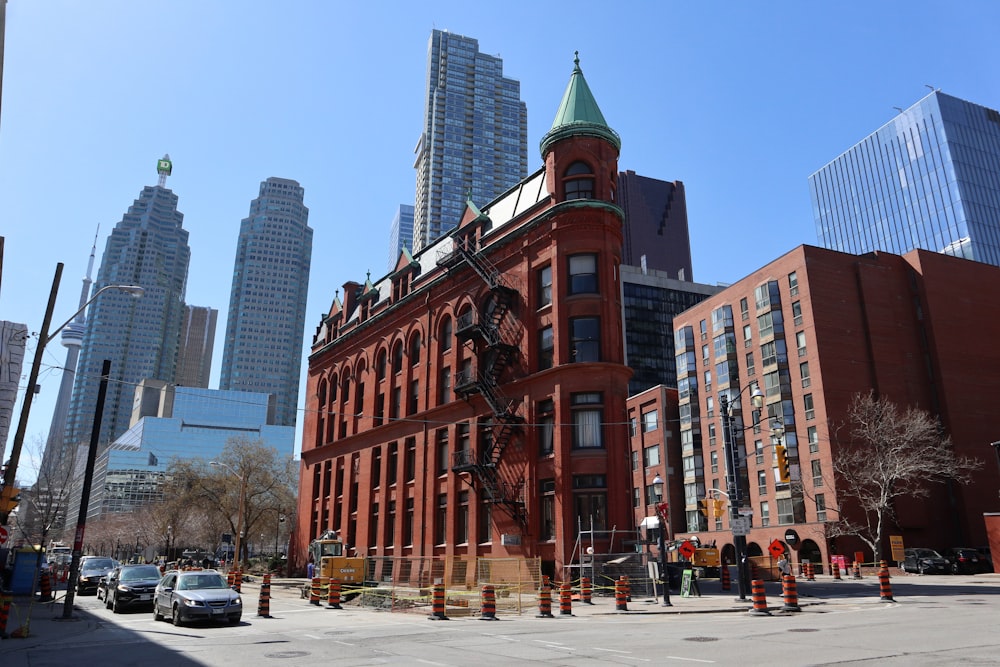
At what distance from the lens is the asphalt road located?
12578 mm

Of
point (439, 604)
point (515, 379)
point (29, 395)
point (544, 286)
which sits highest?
point (544, 286)

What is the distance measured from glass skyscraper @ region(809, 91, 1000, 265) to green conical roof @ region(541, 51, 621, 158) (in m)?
138

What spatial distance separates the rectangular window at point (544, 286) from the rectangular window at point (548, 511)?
30.9 ft

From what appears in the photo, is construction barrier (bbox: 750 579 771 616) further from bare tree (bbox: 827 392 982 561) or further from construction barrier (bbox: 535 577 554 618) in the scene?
bare tree (bbox: 827 392 982 561)

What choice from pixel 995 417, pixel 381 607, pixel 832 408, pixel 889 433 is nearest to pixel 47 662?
pixel 381 607

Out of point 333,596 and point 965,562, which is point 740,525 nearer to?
point 333,596

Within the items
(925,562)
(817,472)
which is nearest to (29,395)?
(925,562)

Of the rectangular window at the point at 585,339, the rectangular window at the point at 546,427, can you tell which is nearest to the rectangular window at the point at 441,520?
the rectangular window at the point at 546,427

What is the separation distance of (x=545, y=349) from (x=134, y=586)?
21.4 metres

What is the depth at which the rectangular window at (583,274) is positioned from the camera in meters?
37.1

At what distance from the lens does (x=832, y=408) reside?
199 feet

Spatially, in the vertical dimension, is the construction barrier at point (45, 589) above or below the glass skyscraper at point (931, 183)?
below

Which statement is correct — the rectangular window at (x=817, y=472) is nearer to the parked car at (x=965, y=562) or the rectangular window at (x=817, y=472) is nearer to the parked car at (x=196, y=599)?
the parked car at (x=965, y=562)

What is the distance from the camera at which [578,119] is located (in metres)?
39.0
